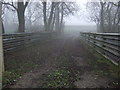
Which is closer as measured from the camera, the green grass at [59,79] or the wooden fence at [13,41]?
the green grass at [59,79]

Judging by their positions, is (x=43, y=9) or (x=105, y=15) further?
(x=105, y=15)

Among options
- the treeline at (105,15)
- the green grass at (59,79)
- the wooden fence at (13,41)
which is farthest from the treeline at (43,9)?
the green grass at (59,79)

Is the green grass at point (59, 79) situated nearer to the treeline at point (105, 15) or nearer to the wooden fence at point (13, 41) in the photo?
the wooden fence at point (13, 41)

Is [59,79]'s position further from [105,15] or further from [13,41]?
[105,15]

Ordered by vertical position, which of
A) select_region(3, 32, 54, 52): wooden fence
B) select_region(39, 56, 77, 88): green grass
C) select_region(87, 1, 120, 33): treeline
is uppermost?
select_region(87, 1, 120, 33): treeline

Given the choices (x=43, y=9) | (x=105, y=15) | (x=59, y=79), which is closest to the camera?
(x=59, y=79)

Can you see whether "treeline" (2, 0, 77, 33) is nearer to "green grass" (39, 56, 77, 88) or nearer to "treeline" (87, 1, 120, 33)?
"treeline" (87, 1, 120, 33)

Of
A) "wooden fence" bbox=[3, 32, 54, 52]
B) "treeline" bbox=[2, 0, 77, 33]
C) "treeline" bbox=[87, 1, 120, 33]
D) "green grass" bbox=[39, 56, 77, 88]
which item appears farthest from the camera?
"treeline" bbox=[87, 1, 120, 33]

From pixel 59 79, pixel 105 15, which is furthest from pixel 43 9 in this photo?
pixel 59 79

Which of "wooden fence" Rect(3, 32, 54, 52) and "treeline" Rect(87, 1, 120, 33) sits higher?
"treeline" Rect(87, 1, 120, 33)

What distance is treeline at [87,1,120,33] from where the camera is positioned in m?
16.9

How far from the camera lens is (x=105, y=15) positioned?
22.0 m

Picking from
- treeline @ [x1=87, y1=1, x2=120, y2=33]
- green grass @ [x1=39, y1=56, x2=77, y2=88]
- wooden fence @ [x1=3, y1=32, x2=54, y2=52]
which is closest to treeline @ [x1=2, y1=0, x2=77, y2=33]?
wooden fence @ [x1=3, y1=32, x2=54, y2=52]

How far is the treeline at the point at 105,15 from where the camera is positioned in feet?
55.6
